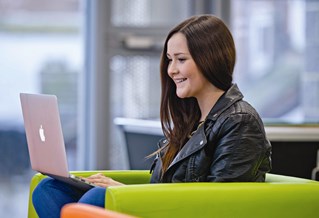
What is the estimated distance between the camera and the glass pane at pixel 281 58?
570 cm

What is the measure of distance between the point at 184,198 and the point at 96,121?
2678 mm

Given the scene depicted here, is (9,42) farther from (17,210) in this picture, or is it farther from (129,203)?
(129,203)

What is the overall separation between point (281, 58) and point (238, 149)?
337 cm

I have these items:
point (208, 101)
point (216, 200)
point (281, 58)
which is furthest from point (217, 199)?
point (281, 58)

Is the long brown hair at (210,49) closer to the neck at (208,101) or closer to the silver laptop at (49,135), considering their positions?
the neck at (208,101)

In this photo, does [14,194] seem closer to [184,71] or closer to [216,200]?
[184,71]

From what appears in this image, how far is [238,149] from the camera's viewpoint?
2502 millimetres

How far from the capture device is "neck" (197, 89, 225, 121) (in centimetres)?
274

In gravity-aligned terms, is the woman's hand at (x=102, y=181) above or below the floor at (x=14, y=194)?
above

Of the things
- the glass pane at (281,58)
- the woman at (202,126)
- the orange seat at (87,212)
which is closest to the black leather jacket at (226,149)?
the woman at (202,126)

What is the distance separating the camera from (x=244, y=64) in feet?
18.7

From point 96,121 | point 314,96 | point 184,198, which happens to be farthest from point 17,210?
point 184,198

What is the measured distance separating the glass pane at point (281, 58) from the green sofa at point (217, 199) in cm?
315

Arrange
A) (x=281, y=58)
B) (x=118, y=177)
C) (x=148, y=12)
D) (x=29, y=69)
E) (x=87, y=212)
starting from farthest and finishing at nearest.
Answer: (x=281, y=58) < (x=148, y=12) < (x=29, y=69) < (x=118, y=177) < (x=87, y=212)
